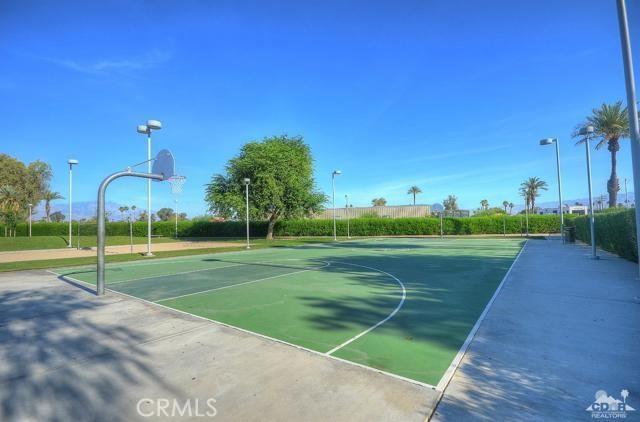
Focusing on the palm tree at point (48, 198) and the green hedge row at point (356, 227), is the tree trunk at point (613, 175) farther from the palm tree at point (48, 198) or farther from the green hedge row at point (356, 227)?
the palm tree at point (48, 198)

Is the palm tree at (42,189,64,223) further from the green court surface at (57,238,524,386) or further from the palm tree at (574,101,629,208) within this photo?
the palm tree at (574,101,629,208)

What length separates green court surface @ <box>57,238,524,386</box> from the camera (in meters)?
4.62

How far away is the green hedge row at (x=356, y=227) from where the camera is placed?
40375 millimetres

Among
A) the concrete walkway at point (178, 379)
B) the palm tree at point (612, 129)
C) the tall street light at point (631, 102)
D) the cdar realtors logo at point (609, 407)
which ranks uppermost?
the palm tree at point (612, 129)

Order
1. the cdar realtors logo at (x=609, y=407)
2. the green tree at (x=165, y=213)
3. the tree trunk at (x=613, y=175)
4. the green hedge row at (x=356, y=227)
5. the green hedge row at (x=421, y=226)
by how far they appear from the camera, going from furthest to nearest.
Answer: the green tree at (x=165, y=213)
the green hedge row at (x=356, y=227)
the green hedge row at (x=421, y=226)
the tree trunk at (x=613, y=175)
the cdar realtors logo at (x=609, y=407)

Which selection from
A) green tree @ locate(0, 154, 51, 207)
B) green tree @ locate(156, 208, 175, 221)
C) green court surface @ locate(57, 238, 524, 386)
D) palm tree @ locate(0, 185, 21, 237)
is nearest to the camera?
green court surface @ locate(57, 238, 524, 386)

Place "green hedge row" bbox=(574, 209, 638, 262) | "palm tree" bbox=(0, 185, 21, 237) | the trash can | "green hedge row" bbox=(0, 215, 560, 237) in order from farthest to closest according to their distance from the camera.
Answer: "palm tree" bbox=(0, 185, 21, 237) < "green hedge row" bbox=(0, 215, 560, 237) < the trash can < "green hedge row" bbox=(574, 209, 638, 262)

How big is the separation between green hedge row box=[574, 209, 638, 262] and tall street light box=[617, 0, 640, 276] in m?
6.40

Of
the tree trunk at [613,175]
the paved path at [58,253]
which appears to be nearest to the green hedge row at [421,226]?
the tree trunk at [613,175]

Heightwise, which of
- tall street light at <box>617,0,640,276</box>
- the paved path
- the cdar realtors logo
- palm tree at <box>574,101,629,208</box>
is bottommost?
the cdar realtors logo

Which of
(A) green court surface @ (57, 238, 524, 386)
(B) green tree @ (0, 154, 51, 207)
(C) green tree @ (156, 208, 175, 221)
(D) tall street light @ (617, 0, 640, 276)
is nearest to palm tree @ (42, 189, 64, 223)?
(B) green tree @ (0, 154, 51, 207)

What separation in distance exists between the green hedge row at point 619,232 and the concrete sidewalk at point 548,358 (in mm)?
5012

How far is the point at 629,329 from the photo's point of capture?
527 cm

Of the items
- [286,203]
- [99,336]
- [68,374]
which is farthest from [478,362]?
[286,203]
